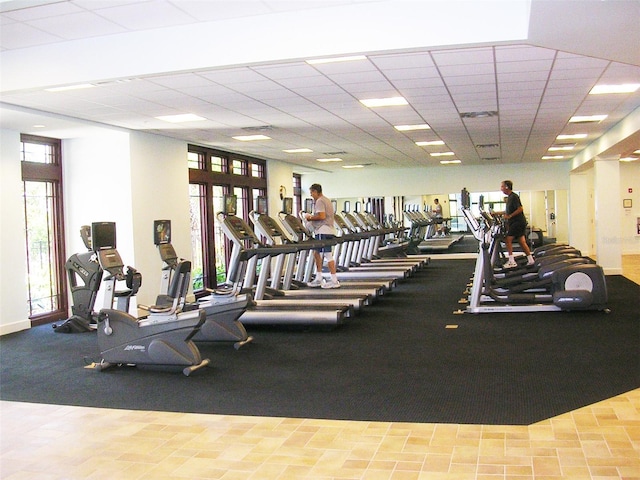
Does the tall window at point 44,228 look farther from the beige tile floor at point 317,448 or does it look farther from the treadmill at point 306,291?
the beige tile floor at point 317,448

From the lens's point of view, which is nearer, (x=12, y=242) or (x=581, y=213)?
(x=12, y=242)

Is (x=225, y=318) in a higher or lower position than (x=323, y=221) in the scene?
→ lower

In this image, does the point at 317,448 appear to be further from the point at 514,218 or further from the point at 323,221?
the point at 514,218

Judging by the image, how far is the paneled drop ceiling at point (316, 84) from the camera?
450cm

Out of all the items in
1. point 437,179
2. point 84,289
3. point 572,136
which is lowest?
point 84,289

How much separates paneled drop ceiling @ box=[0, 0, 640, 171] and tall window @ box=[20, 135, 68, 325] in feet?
1.41

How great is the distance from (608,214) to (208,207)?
22.9 ft

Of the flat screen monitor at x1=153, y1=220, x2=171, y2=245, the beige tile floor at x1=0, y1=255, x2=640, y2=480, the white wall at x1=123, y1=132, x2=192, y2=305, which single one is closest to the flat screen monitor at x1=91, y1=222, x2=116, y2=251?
the flat screen monitor at x1=153, y1=220, x2=171, y2=245

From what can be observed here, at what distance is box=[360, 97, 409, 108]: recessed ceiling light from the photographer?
6969mm

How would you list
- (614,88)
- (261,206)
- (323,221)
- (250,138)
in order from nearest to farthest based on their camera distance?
1. (614,88)
2. (261,206)
3. (323,221)
4. (250,138)

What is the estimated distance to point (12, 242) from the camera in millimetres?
7539

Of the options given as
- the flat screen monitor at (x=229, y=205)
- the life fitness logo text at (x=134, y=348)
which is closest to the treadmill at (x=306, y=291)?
the flat screen monitor at (x=229, y=205)

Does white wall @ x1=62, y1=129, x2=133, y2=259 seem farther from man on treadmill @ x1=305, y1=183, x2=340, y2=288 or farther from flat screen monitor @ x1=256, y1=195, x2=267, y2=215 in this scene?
man on treadmill @ x1=305, y1=183, x2=340, y2=288

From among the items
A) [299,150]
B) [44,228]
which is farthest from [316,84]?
[299,150]
